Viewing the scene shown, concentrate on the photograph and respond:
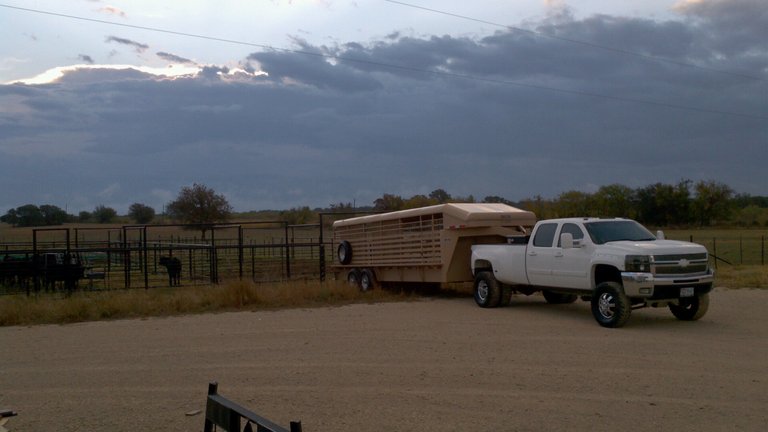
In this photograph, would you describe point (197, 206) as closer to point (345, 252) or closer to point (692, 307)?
point (345, 252)

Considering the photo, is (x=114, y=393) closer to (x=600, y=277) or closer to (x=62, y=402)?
(x=62, y=402)

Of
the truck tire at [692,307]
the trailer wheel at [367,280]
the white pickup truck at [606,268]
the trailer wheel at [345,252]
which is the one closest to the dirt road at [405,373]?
the truck tire at [692,307]

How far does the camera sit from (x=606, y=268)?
1527 centimetres

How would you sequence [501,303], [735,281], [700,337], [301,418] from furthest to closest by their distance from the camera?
[735,281]
[501,303]
[700,337]
[301,418]

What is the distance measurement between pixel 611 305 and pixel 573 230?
2202 mm

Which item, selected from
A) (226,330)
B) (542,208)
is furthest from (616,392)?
(542,208)

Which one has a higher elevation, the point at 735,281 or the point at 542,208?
the point at 542,208

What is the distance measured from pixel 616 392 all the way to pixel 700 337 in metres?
4.90

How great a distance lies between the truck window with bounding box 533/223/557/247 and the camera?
1677 centimetres

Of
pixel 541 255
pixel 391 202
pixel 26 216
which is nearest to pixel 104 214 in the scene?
pixel 26 216

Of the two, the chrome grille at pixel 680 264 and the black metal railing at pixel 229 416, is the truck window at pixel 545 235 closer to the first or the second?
the chrome grille at pixel 680 264

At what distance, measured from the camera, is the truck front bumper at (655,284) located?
46.7 ft

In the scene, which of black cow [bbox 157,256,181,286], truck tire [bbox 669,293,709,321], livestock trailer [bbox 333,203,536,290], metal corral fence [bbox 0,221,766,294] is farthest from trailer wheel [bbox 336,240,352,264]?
truck tire [bbox 669,293,709,321]

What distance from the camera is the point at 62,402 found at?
9.31 meters
